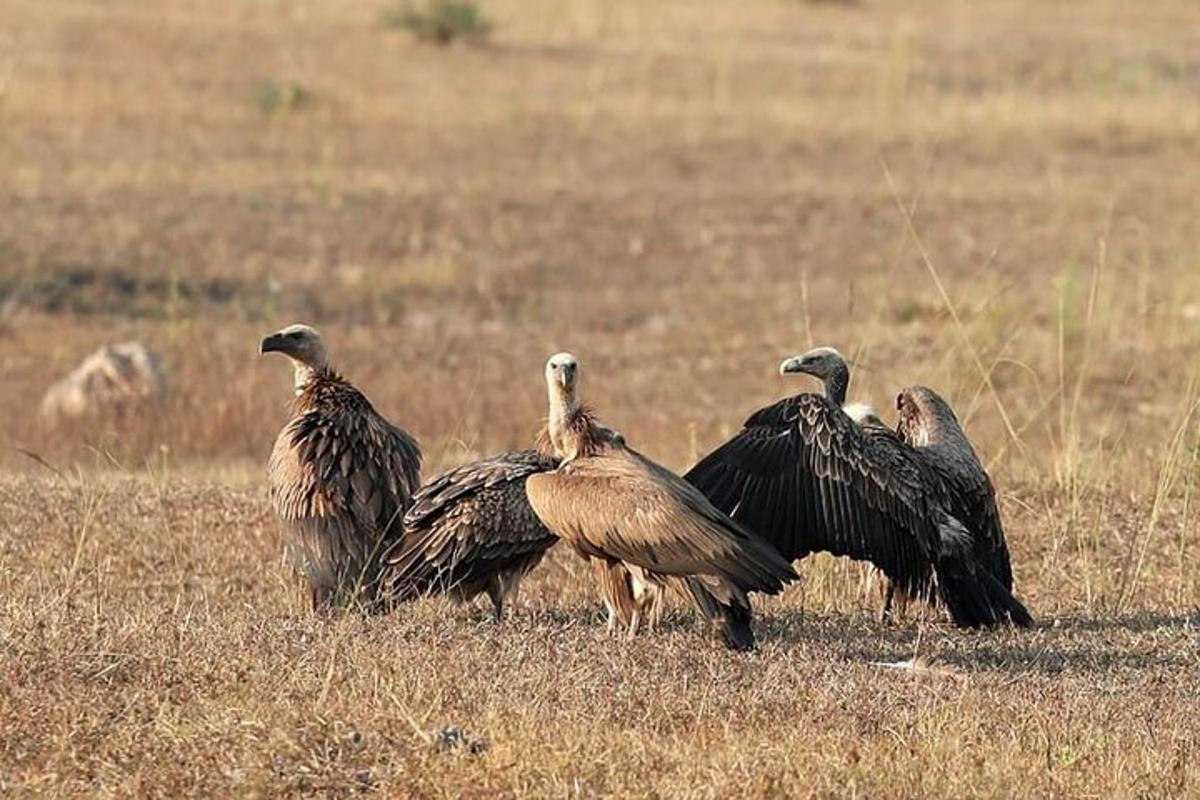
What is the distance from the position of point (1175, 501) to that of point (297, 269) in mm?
9015

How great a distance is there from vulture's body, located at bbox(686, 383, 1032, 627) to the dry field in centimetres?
26

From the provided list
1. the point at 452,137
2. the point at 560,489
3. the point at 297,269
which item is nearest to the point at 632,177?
the point at 452,137

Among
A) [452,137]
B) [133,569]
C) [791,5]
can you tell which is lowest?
[133,569]

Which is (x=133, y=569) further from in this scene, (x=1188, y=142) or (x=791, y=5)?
(x=791, y=5)

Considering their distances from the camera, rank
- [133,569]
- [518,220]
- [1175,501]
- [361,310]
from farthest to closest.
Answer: [518,220]
[361,310]
[1175,501]
[133,569]

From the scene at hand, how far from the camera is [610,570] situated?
8.18 m

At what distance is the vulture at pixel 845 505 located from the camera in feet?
28.6

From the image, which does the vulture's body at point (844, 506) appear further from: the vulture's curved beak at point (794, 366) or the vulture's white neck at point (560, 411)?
the vulture's curved beak at point (794, 366)

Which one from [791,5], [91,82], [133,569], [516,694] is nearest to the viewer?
[516,694]

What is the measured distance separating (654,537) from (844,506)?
4.19ft

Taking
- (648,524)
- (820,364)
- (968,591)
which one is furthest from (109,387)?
(648,524)

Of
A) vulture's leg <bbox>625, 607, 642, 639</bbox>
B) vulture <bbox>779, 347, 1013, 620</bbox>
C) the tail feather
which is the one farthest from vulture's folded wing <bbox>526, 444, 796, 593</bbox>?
vulture <bbox>779, 347, 1013, 620</bbox>

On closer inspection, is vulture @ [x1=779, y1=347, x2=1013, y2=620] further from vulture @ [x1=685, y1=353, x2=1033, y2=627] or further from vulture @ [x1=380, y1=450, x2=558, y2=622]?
vulture @ [x1=380, y1=450, x2=558, y2=622]

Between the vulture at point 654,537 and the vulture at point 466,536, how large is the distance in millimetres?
328
